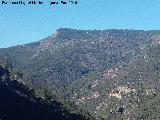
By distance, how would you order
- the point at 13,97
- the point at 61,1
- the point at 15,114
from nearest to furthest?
the point at 61,1
the point at 15,114
the point at 13,97

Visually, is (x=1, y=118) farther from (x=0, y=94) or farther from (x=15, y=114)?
(x=0, y=94)

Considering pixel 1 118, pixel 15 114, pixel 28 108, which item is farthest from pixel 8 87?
pixel 1 118

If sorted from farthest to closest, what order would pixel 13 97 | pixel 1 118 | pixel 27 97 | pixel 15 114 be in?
pixel 27 97, pixel 13 97, pixel 15 114, pixel 1 118

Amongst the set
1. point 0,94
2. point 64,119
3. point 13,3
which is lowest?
point 64,119

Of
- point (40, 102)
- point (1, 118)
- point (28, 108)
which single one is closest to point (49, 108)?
point (40, 102)

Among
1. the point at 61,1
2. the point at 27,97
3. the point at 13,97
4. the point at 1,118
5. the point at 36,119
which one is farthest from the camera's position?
the point at 27,97

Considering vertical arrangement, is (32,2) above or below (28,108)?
above

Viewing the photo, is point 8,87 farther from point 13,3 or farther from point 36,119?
point 13,3

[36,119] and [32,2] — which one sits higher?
[32,2]

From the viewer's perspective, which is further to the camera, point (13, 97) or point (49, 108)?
point (49, 108)
